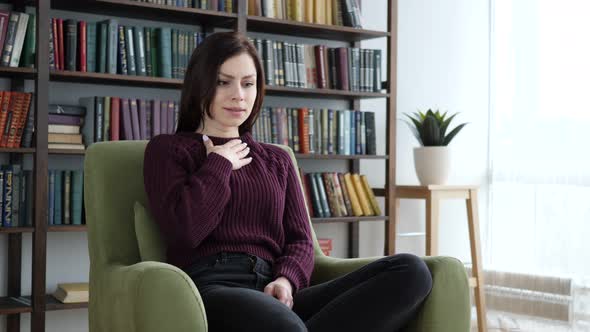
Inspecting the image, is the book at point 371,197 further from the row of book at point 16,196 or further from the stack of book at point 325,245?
the row of book at point 16,196

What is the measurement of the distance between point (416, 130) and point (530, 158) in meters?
0.71

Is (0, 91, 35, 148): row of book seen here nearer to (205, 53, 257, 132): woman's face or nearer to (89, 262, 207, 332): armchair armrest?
(205, 53, 257, 132): woman's face

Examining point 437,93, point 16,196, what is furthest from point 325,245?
point 16,196

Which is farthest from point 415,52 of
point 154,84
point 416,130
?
point 154,84

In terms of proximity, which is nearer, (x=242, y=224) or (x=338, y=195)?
(x=242, y=224)

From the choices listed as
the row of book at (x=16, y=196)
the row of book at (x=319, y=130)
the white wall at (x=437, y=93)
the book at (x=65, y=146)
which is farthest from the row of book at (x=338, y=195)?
the row of book at (x=16, y=196)

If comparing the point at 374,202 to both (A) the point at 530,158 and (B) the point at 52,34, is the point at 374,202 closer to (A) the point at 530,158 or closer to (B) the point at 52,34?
(A) the point at 530,158

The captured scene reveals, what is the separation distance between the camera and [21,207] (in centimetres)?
310

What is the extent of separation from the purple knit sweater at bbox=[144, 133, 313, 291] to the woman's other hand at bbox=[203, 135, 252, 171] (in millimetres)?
18

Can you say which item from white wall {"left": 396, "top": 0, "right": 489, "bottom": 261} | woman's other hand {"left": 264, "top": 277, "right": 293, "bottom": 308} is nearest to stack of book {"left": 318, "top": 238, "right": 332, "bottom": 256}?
white wall {"left": 396, "top": 0, "right": 489, "bottom": 261}

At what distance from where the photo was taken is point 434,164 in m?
3.94

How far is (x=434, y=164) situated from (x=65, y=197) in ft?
5.65

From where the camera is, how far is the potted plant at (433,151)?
12.9 ft

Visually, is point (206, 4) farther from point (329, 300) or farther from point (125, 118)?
point (329, 300)
